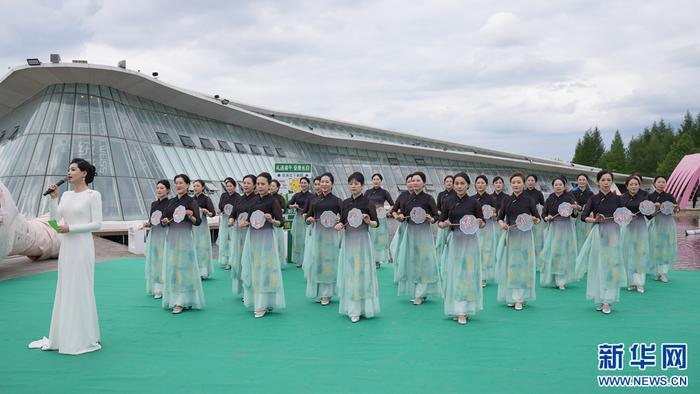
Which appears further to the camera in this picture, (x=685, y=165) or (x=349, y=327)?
(x=685, y=165)

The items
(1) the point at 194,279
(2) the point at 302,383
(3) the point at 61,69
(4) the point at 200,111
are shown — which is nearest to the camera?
(2) the point at 302,383

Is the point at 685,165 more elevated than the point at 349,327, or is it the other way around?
the point at 685,165

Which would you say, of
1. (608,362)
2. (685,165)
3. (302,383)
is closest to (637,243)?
(608,362)

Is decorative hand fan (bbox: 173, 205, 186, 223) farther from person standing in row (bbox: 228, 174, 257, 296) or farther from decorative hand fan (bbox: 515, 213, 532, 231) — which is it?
decorative hand fan (bbox: 515, 213, 532, 231)

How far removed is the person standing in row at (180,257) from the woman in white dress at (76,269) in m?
2.18

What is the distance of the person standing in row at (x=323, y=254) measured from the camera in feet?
29.3

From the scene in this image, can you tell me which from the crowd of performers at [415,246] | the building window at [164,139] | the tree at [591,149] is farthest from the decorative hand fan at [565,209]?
the tree at [591,149]

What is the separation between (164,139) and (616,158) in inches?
3326

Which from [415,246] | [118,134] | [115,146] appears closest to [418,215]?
[415,246]

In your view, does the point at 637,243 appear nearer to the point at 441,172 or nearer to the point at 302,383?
the point at 302,383

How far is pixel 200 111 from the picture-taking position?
28.2 metres

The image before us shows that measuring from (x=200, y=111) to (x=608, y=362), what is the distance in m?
25.5

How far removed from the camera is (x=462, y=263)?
7820mm

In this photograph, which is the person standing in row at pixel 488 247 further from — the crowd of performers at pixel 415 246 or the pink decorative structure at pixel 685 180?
the pink decorative structure at pixel 685 180
